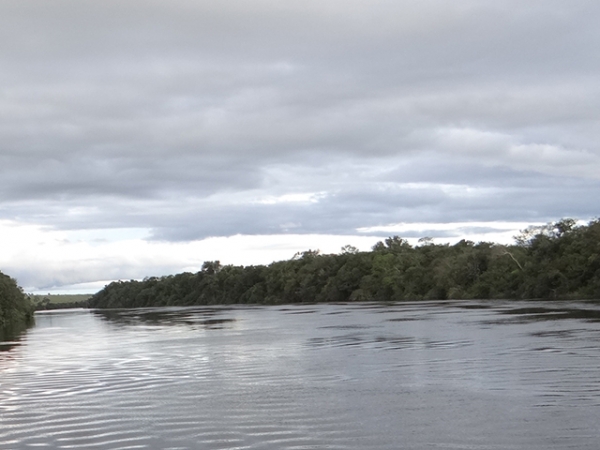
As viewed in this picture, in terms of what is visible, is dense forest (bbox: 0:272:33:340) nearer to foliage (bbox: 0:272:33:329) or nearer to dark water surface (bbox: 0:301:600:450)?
foliage (bbox: 0:272:33:329)

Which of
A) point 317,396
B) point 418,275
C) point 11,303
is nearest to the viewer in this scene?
point 317,396

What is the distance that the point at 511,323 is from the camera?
42812 millimetres

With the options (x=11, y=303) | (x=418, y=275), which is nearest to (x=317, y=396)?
(x=11, y=303)

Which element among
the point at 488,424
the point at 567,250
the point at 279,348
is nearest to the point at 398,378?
the point at 488,424

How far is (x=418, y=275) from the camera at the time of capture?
12512 centimetres

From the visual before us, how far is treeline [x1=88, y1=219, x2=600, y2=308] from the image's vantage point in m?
89.3

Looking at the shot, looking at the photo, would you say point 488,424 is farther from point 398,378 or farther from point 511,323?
point 511,323

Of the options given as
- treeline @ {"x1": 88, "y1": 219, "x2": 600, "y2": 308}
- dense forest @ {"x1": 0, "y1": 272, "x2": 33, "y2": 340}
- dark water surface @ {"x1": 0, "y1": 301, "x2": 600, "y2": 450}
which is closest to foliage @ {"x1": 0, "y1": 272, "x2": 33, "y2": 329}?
dense forest @ {"x1": 0, "y1": 272, "x2": 33, "y2": 340}

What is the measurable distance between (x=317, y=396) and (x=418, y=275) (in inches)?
4252

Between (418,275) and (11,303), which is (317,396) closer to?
(11,303)

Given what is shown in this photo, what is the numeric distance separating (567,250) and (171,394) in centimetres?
7775

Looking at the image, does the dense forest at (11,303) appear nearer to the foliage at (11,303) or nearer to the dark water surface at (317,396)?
the foliage at (11,303)

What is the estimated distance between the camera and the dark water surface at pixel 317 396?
45.4 ft

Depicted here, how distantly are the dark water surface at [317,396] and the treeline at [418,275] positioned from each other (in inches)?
2282
